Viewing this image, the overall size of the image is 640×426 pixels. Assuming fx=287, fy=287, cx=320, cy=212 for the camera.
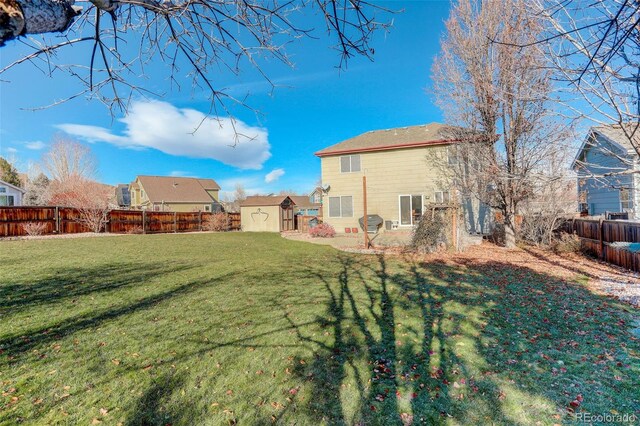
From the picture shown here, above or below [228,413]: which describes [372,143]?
above

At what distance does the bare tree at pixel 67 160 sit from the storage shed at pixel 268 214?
19.8 metres

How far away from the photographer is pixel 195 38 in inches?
108

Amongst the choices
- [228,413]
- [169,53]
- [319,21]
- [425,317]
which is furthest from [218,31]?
[425,317]

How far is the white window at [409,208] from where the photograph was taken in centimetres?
1653

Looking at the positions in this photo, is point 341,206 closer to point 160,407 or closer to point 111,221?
point 111,221

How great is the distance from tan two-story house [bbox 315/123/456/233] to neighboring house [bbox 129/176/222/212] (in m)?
21.7

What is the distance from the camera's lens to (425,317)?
4.44 m

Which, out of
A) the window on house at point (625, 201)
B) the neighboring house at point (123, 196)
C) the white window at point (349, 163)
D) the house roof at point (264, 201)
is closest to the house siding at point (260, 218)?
the house roof at point (264, 201)

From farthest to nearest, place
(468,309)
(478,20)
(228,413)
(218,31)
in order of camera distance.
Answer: (478,20)
(468,309)
(218,31)
(228,413)

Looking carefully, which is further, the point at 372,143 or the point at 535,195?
the point at 372,143

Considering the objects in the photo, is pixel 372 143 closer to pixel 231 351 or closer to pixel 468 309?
pixel 468 309

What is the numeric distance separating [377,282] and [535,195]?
8670mm

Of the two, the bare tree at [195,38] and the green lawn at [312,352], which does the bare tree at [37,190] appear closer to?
the green lawn at [312,352]

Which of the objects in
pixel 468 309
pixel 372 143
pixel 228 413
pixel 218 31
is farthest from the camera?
pixel 372 143
